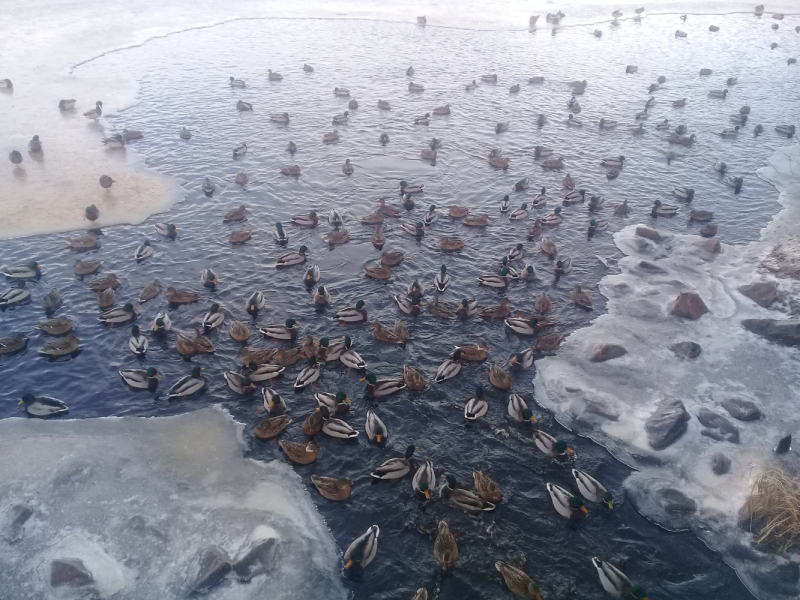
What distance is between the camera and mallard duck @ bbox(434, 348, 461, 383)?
16292 mm

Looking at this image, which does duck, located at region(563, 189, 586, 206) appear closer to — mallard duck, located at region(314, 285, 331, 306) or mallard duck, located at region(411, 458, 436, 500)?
mallard duck, located at region(314, 285, 331, 306)

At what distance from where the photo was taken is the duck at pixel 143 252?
68.8 feet

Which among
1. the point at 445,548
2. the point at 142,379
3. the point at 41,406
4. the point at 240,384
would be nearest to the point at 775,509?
the point at 445,548

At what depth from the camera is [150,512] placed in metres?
12.6

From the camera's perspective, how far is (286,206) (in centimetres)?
2488

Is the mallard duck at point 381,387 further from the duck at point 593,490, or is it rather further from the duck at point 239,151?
the duck at point 239,151

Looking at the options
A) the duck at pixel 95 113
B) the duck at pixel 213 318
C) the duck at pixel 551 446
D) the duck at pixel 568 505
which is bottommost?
the duck at pixel 568 505

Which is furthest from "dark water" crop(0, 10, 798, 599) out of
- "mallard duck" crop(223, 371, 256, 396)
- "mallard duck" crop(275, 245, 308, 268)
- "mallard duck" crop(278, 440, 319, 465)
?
"mallard duck" crop(275, 245, 308, 268)

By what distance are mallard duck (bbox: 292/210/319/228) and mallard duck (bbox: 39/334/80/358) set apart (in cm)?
972

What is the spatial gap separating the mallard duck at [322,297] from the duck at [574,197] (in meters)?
13.1

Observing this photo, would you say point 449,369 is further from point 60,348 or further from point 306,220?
point 60,348

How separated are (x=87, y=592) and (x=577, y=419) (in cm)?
1243

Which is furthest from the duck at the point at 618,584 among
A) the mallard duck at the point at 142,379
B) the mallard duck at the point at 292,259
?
the mallard duck at the point at 292,259

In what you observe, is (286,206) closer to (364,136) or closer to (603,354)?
(364,136)
